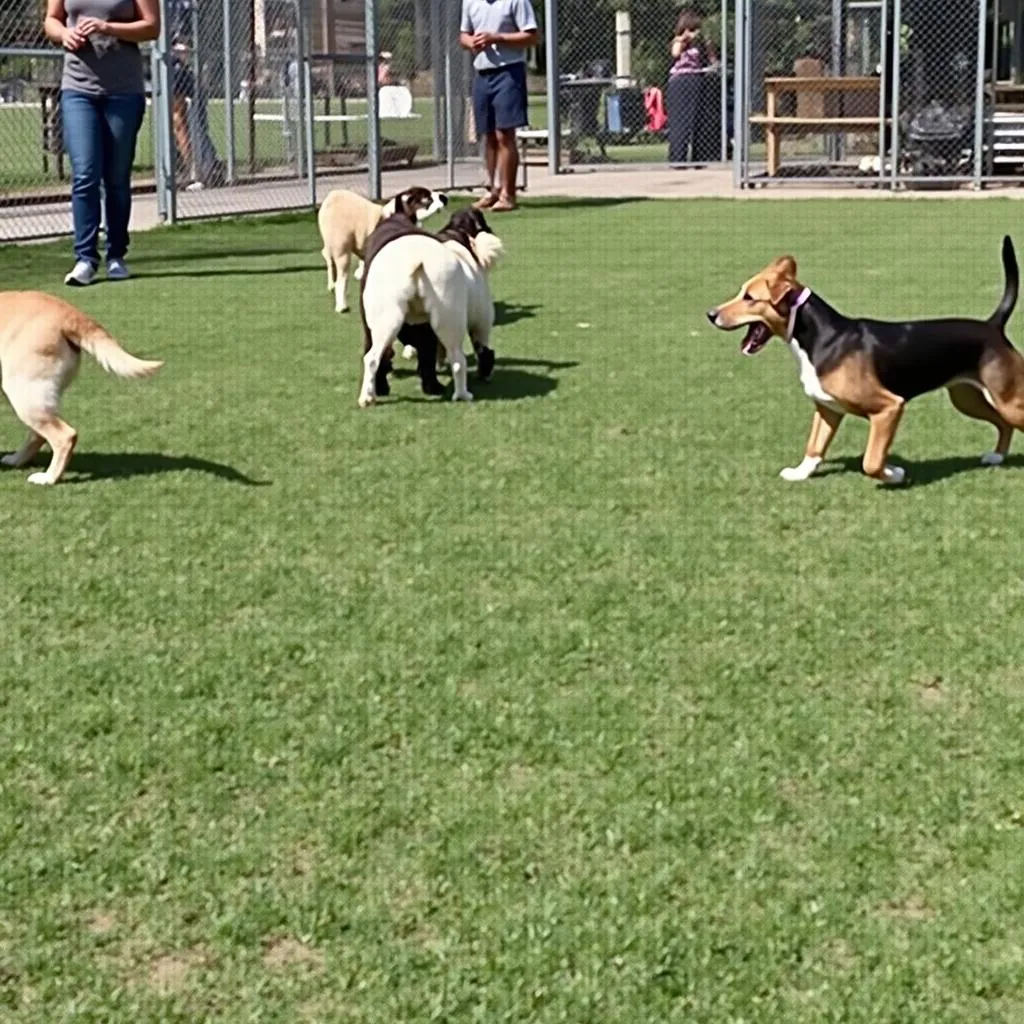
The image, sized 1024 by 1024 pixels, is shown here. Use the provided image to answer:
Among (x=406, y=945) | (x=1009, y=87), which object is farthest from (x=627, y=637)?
(x=1009, y=87)

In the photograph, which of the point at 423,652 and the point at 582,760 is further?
the point at 423,652

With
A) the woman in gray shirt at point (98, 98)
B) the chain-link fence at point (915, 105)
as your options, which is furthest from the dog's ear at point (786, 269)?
the chain-link fence at point (915, 105)

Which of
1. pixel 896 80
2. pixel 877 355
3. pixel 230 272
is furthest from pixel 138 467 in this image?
pixel 896 80

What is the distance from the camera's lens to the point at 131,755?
351cm

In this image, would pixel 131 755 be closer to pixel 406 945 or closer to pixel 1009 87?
pixel 406 945

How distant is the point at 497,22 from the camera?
15664 millimetres

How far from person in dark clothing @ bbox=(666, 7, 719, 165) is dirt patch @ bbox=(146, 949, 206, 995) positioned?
77.0ft

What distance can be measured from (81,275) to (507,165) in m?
6.34

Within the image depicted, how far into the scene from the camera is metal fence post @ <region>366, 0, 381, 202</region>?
17.1 meters

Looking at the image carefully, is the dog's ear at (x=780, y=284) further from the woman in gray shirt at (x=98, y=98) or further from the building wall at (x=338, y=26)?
the building wall at (x=338, y=26)

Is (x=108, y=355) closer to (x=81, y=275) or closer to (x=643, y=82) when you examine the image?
(x=81, y=275)

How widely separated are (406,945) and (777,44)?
1012 inches

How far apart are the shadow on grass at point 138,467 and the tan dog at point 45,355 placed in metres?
0.30

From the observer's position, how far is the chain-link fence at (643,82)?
25344 millimetres
